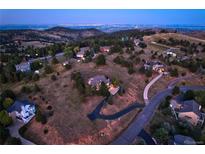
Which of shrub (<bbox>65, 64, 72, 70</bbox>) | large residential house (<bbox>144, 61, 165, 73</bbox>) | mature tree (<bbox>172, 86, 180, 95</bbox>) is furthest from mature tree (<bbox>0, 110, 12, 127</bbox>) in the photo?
large residential house (<bbox>144, 61, 165, 73</bbox>)

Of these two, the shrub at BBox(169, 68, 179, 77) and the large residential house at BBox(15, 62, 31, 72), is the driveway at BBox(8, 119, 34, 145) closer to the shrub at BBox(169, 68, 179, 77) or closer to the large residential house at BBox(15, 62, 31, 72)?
the large residential house at BBox(15, 62, 31, 72)

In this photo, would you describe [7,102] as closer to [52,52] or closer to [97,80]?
[97,80]

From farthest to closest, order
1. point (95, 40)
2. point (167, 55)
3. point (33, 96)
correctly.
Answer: point (95, 40)
point (167, 55)
point (33, 96)

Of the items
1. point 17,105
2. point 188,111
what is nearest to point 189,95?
point 188,111

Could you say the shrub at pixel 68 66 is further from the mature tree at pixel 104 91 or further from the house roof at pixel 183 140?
the house roof at pixel 183 140

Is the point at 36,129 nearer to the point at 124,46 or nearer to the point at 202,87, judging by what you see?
the point at 202,87

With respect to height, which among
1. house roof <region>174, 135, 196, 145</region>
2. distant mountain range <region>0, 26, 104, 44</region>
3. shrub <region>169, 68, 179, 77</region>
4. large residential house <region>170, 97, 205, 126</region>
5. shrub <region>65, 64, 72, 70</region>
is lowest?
large residential house <region>170, 97, 205, 126</region>

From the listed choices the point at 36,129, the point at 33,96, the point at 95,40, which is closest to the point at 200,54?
the point at 95,40
